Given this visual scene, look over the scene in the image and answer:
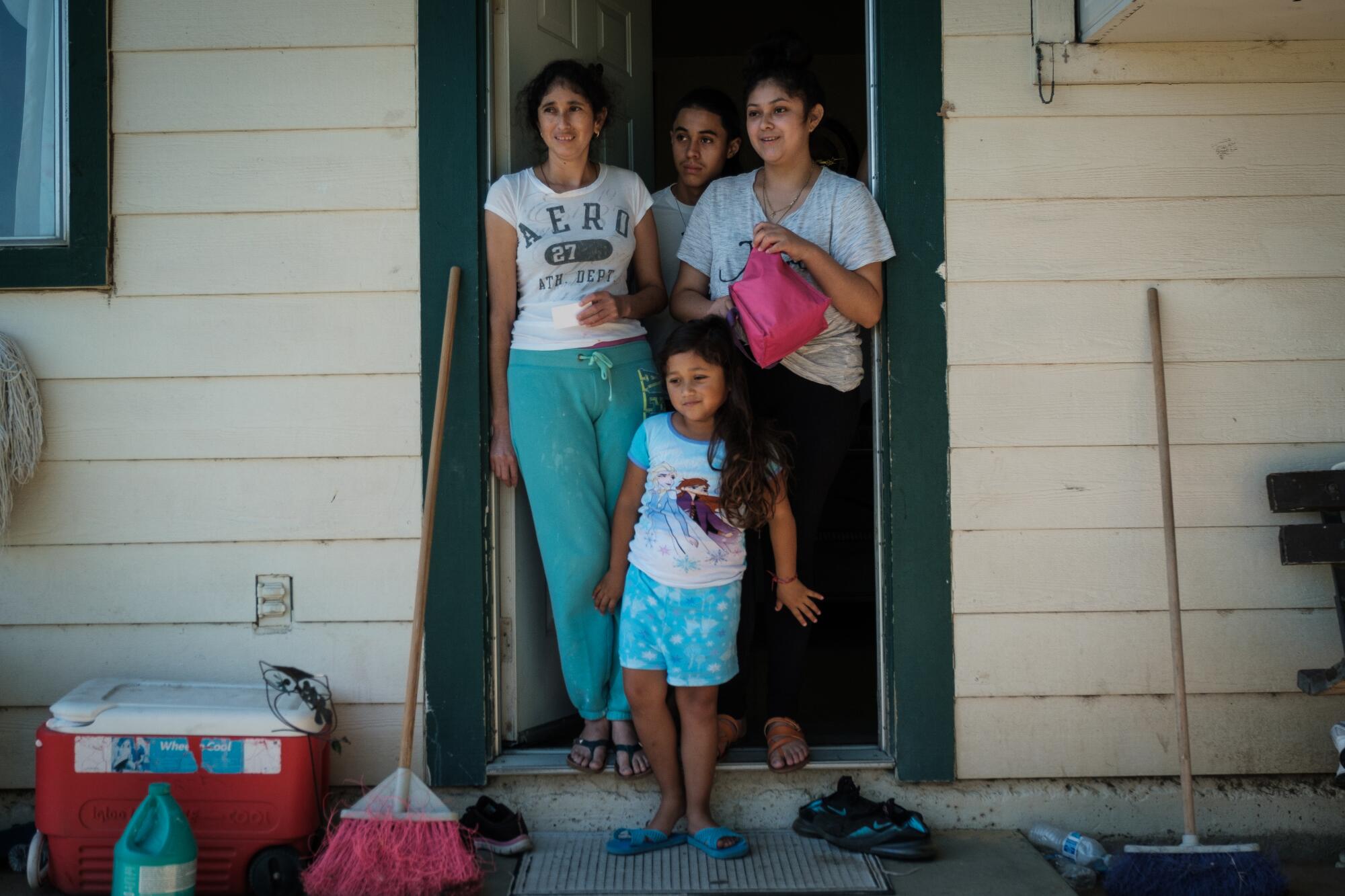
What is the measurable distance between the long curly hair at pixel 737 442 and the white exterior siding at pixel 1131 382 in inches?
20.5

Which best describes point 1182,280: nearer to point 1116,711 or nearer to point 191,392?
point 1116,711

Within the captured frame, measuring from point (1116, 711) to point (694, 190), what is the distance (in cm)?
186

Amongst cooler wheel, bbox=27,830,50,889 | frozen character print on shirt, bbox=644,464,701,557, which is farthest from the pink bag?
cooler wheel, bbox=27,830,50,889

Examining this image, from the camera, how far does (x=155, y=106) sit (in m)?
2.98

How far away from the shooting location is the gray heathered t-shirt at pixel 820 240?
2902mm

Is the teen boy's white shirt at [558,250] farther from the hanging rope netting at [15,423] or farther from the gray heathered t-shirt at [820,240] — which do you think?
the hanging rope netting at [15,423]

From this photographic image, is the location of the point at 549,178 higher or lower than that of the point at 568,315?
higher

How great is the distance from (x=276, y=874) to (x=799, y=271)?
1890mm

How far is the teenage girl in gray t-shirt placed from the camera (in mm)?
2904

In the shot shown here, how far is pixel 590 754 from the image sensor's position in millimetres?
2975

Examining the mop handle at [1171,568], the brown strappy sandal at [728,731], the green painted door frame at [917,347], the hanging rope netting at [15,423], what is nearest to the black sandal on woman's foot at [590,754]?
the brown strappy sandal at [728,731]

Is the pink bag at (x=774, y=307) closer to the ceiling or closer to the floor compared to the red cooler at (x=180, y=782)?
closer to the ceiling

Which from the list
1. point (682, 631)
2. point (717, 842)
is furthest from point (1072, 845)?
point (682, 631)

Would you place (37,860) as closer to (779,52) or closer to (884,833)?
(884,833)
